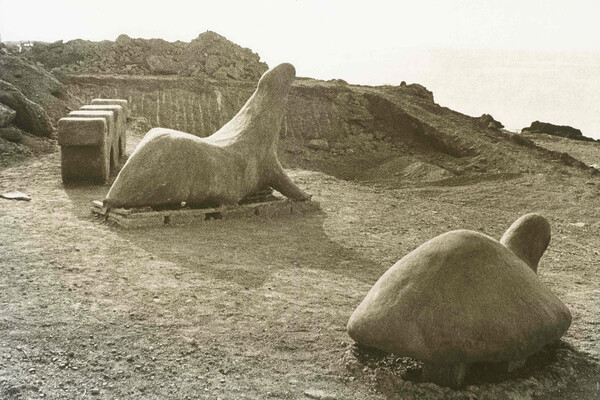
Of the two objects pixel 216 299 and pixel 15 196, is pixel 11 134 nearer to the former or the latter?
pixel 15 196

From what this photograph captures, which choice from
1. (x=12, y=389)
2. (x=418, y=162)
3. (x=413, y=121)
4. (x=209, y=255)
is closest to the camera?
(x=12, y=389)

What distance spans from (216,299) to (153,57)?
15.8 metres

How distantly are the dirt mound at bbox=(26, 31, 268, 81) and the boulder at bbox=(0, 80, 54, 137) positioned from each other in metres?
6.95

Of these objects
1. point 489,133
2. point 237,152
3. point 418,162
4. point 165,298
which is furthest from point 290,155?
point 165,298

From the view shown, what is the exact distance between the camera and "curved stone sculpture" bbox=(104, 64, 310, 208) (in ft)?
30.2

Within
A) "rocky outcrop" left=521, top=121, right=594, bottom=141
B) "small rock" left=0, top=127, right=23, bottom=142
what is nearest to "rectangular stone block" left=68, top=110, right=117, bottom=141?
"small rock" left=0, top=127, right=23, bottom=142

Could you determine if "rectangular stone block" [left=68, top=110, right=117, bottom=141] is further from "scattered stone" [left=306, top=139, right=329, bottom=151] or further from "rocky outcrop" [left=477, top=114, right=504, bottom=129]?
"rocky outcrop" [left=477, top=114, right=504, bottom=129]

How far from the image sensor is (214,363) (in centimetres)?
516

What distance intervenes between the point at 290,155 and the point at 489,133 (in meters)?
5.46

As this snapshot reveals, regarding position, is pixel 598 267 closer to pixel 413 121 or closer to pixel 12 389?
pixel 12 389

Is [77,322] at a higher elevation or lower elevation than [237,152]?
lower

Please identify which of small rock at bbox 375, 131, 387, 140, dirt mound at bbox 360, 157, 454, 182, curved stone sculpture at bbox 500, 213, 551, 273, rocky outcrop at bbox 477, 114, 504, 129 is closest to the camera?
curved stone sculpture at bbox 500, 213, 551, 273

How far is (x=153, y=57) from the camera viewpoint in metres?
21.0

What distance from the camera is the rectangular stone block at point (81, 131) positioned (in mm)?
10883
